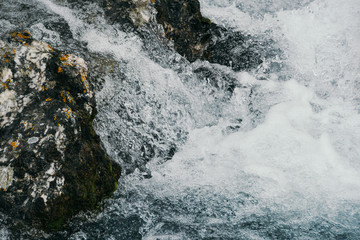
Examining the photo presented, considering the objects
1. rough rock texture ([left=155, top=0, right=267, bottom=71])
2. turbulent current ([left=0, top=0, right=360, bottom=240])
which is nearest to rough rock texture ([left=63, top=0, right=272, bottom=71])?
rough rock texture ([left=155, top=0, right=267, bottom=71])

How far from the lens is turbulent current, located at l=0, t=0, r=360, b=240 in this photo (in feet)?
10.3

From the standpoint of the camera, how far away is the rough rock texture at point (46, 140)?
8.57ft

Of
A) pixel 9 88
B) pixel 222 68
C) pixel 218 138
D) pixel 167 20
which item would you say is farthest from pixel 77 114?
pixel 222 68

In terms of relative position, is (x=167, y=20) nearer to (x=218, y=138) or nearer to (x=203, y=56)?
(x=203, y=56)

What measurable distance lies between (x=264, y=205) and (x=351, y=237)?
87 cm

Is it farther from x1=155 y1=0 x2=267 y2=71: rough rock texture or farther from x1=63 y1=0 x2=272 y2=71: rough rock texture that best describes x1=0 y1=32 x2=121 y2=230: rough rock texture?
x1=155 y1=0 x2=267 y2=71: rough rock texture

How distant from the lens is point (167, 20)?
4820 mm

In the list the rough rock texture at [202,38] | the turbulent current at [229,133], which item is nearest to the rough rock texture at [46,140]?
the turbulent current at [229,133]

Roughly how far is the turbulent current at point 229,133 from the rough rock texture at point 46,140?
0.24 meters

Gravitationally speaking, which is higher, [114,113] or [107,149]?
[114,113]

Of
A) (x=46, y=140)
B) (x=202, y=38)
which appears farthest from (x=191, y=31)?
(x=46, y=140)

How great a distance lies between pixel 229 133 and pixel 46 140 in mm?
2520

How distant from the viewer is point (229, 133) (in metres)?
4.43

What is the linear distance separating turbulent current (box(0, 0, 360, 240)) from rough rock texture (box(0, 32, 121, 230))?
24 cm
